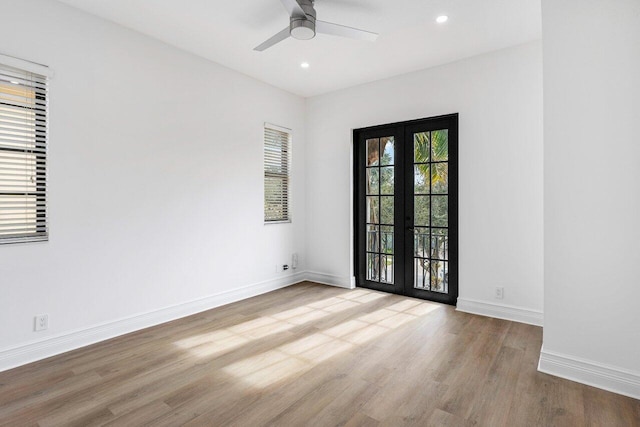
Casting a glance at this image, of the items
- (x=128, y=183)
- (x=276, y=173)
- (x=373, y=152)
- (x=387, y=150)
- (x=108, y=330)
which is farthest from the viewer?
(x=276, y=173)

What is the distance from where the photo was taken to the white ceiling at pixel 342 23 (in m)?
2.91

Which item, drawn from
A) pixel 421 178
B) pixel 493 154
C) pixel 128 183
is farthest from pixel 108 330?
pixel 493 154

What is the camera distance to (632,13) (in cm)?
218

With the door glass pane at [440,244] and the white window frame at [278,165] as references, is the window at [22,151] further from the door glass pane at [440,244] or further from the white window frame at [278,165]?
the door glass pane at [440,244]

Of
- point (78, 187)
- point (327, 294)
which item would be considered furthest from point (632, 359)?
point (78, 187)

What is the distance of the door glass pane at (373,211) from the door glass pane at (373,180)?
0.10 metres

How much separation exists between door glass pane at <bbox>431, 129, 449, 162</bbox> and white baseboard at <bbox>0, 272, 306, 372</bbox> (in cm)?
296

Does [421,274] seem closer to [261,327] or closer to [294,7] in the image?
[261,327]

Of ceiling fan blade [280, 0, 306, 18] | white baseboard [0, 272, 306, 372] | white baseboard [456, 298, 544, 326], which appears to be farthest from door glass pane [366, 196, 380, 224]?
ceiling fan blade [280, 0, 306, 18]

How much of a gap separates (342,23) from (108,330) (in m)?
3.70

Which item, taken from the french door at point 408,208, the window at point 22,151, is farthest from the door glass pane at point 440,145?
the window at point 22,151

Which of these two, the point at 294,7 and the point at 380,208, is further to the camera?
the point at 380,208

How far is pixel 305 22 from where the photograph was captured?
8.67 ft

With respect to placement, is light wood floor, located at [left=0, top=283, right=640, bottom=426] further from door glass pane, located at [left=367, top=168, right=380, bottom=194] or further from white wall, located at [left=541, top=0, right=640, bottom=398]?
door glass pane, located at [left=367, top=168, right=380, bottom=194]
